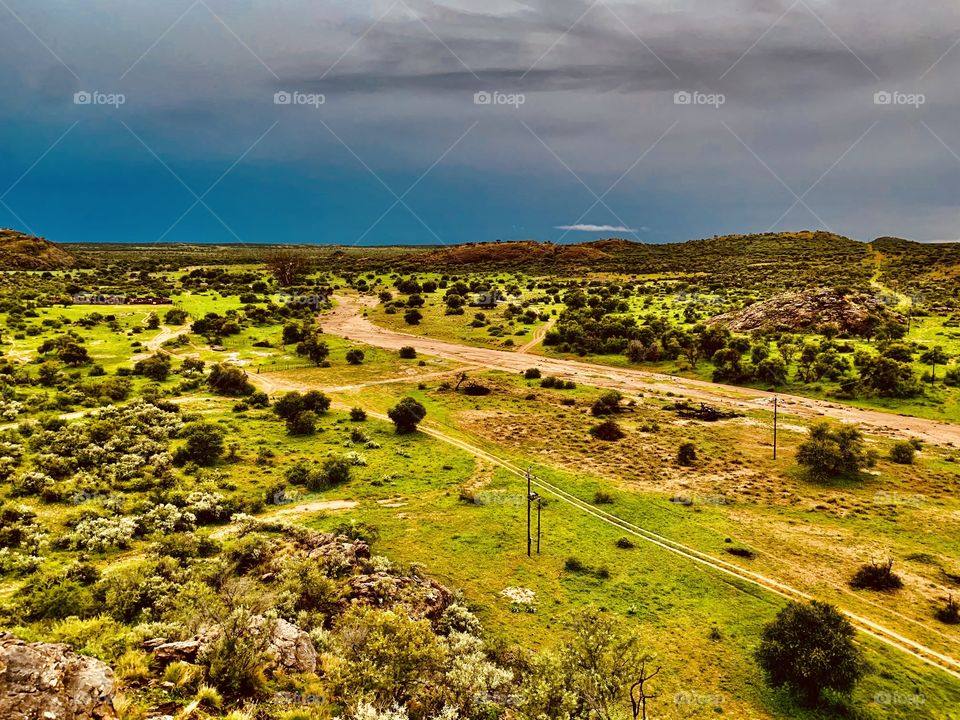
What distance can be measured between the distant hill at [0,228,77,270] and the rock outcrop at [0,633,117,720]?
6539 inches

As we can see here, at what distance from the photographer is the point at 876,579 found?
81.7ft

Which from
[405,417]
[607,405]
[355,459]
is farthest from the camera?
[607,405]

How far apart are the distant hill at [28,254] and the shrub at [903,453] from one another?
182 m

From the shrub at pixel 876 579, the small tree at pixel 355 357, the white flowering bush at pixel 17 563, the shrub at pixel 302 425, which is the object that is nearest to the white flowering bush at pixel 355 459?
the shrub at pixel 302 425

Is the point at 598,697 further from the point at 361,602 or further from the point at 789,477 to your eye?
the point at 789,477

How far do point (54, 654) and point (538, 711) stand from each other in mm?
12737

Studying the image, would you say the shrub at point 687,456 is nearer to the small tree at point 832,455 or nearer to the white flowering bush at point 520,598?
the small tree at point 832,455

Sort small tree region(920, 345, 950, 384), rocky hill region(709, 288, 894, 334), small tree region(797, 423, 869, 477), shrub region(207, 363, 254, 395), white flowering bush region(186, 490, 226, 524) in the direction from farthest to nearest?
rocky hill region(709, 288, 894, 334) < small tree region(920, 345, 950, 384) < shrub region(207, 363, 254, 395) < small tree region(797, 423, 869, 477) < white flowering bush region(186, 490, 226, 524)

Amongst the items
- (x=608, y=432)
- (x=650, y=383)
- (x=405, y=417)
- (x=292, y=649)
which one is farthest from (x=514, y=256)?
(x=292, y=649)

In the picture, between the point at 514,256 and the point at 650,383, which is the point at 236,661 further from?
the point at 514,256

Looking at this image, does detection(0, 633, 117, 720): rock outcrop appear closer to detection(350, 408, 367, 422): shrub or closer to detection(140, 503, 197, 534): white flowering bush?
detection(140, 503, 197, 534): white flowering bush

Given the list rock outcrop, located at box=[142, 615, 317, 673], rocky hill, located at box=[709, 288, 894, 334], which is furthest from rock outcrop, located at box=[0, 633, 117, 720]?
rocky hill, located at box=[709, 288, 894, 334]

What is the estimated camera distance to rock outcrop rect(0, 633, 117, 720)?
10.0 m

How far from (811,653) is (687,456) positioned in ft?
69.9
